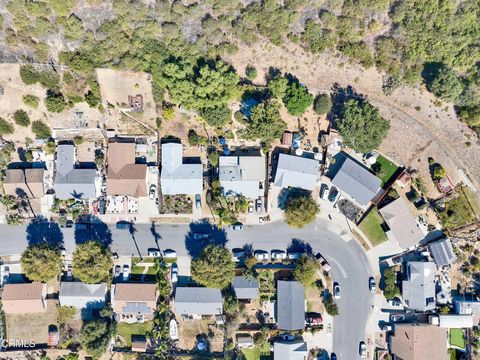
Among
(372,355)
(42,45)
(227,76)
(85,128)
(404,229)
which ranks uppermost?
(42,45)

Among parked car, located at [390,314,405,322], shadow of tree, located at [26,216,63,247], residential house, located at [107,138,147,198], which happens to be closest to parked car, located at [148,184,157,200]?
residential house, located at [107,138,147,198]

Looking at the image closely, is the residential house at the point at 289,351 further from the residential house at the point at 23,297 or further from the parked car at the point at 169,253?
the residential house at the point at 23,297

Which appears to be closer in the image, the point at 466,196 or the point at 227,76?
the point at 227,76

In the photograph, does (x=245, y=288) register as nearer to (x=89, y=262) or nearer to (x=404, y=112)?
(x=89, y=262)

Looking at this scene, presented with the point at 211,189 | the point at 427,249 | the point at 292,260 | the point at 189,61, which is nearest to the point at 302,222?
the point at 292,260

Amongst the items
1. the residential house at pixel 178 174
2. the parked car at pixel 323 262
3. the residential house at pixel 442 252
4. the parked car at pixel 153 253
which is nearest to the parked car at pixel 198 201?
the residential house at pixel 178 174

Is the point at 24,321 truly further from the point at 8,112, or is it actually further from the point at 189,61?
the point at 189,61
